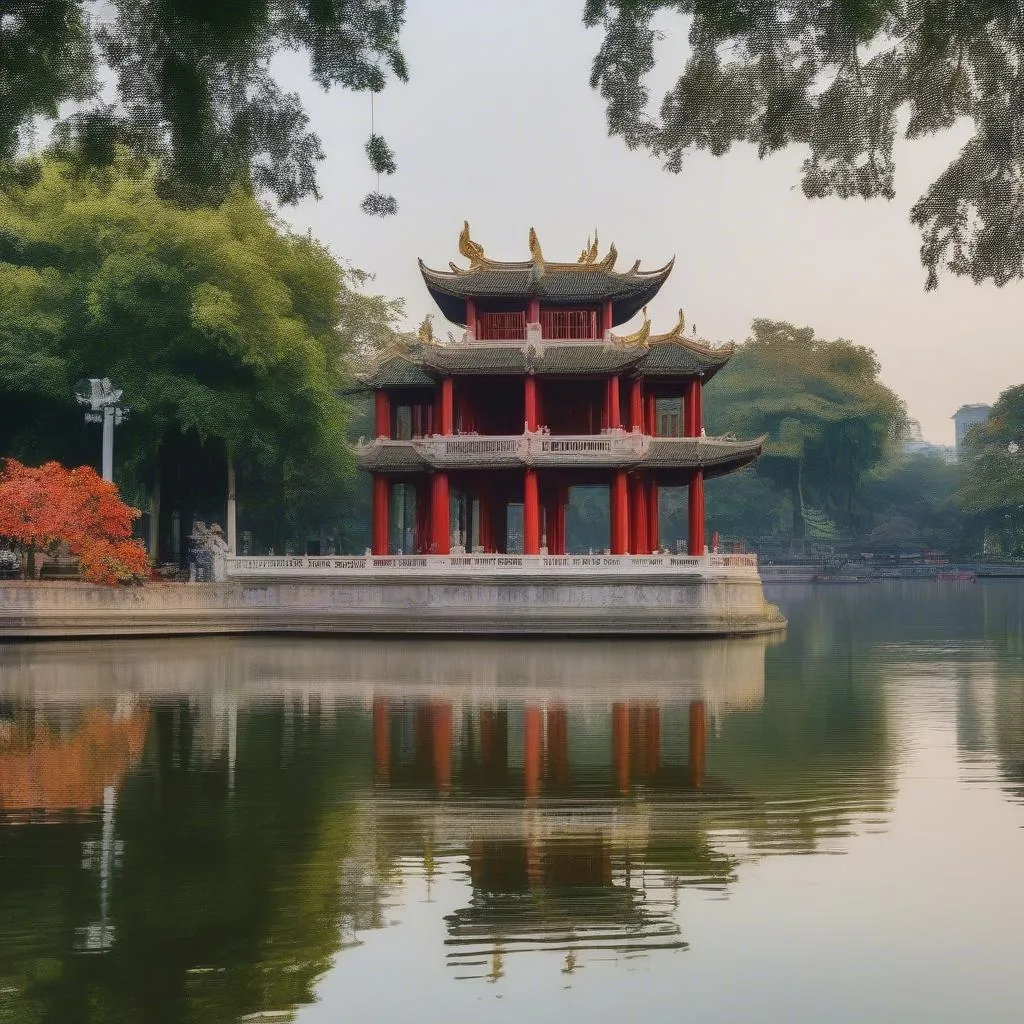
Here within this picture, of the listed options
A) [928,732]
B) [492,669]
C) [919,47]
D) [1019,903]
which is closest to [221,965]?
[1019,903]

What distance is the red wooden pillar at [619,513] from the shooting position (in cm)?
4369

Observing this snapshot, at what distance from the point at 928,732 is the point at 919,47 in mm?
12716

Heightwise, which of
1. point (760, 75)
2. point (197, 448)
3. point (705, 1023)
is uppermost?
point (197, 448)

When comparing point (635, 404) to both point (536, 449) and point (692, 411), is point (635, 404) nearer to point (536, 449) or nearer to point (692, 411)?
point (692, 411)

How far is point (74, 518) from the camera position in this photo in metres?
38.8

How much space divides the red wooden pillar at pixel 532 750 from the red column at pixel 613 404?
78.1 feet

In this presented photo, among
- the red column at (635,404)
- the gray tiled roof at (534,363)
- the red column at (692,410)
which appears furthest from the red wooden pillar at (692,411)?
the red column at (635,404)

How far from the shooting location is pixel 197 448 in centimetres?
5122

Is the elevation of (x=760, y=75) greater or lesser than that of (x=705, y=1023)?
greater

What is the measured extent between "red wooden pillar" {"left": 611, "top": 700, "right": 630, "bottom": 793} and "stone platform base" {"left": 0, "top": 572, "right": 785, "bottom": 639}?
17.7 metres

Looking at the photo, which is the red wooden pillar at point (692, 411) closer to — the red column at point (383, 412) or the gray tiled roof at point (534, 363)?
the gray tiled roof at point (534, 363)

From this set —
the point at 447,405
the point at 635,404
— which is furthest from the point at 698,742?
the point at 635,404

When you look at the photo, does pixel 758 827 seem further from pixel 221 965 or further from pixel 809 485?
pixel 809 485

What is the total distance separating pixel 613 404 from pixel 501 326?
4868mm
